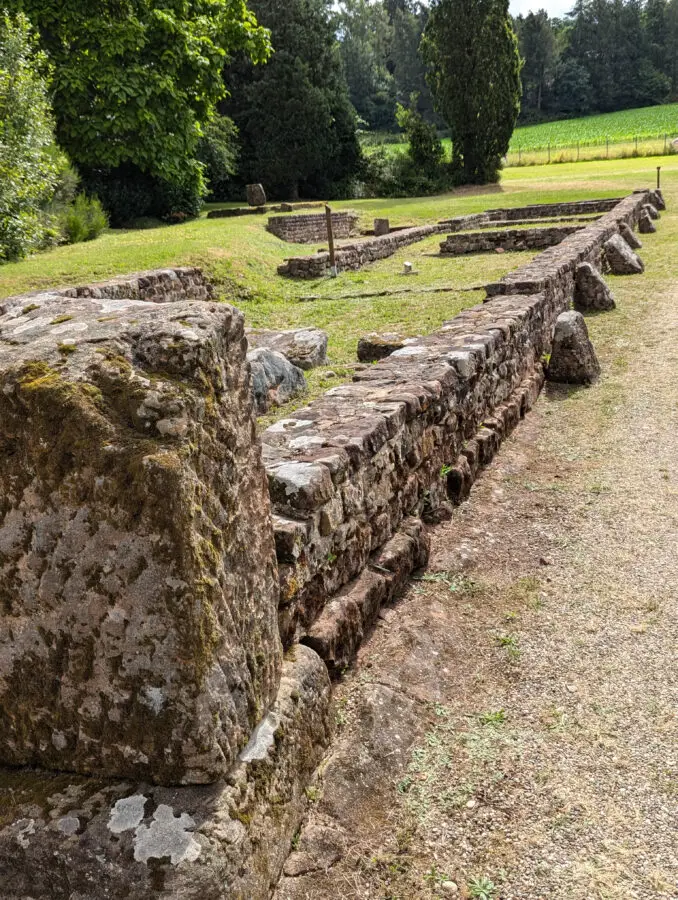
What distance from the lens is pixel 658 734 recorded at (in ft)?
8.63

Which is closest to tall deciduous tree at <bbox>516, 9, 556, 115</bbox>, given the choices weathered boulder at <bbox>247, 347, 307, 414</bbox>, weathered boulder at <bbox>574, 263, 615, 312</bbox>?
weathered boulder at <bbox>574, 263, 615, 312</bbox>

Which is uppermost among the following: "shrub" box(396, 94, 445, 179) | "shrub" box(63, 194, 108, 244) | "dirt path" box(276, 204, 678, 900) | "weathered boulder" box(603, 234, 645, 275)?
"shrub" box(396, 94, 445, 179)

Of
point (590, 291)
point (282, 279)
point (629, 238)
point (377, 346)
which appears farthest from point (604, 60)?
point (377, 346)

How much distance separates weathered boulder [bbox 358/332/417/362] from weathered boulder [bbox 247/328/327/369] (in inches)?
16.8

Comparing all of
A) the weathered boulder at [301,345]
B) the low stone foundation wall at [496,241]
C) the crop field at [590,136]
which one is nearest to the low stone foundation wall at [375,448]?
the weathered boulder at [301,345]

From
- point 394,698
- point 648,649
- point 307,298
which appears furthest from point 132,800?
point 307,298

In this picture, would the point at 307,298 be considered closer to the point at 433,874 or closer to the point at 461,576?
the point at 461,576

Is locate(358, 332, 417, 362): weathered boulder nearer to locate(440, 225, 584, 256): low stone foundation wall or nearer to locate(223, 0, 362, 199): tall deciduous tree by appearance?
locate(440, 225, 584, 256): low stone foundation wall

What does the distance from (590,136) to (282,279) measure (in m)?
61.3

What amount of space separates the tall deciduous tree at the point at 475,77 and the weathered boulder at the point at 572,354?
31.2 m

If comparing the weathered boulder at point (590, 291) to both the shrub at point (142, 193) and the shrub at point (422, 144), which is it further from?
the shrub at point (422, 144)

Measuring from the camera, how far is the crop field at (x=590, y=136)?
148 ft

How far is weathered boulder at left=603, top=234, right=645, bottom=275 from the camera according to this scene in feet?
40.0

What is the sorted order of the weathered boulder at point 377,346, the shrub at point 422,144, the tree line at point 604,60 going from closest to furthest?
the weathered boulder at point 377,346 → the shrub at point 422,144 → the tree line at point 604,60
